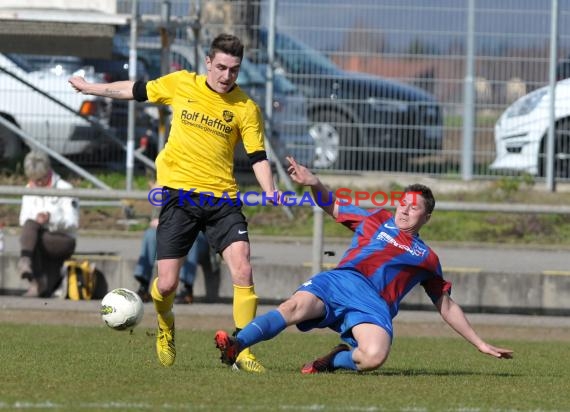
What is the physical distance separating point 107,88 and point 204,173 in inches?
35.6

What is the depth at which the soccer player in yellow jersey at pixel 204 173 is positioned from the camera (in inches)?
348

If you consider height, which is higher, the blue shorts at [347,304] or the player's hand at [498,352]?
the blue shorts at [347,304]

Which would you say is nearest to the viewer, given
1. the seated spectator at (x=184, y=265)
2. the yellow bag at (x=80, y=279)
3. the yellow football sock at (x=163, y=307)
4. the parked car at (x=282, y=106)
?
the yellow football sock at (x=163, y=307)

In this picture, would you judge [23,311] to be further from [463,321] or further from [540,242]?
[540,242]

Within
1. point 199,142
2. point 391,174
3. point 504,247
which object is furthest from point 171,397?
point 391,174

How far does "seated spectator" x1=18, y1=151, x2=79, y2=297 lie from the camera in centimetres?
1347

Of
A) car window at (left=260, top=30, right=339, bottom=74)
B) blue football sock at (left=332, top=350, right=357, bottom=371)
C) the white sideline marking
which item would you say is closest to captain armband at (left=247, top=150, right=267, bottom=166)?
blue football sock at (left=332, top=350, right=357, bottom=371)

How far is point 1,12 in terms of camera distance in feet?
54.8

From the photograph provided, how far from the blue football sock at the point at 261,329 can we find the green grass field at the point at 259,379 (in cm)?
23

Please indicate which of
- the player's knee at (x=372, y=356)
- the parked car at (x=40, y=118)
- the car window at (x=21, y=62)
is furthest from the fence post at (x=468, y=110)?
the player's knee at (x=372, y=356)

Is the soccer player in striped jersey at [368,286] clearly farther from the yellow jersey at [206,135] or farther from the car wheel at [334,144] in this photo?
the car wheel at [334,144]

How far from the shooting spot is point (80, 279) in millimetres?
13406

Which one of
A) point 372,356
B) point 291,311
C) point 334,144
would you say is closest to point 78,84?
point 291,311

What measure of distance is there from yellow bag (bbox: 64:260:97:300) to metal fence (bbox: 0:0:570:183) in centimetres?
584
